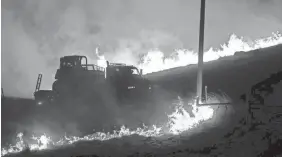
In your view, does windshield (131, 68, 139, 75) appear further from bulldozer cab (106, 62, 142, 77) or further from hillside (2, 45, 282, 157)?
hillside (2, 45, 282, 157)

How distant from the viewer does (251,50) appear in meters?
36.5

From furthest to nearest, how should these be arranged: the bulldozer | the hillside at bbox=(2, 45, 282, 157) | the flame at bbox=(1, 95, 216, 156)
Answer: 1. the bulldozer
2. the flame at bbox=(1, 95, 216, 156)
3. the hillside at bbox=(2, 45, 282, 157)

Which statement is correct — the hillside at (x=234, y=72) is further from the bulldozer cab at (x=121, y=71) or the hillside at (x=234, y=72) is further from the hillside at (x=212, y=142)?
the bulldozer cab at (x=121, y=71)

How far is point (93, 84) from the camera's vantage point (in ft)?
62.6

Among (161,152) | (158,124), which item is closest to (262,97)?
(158,124)

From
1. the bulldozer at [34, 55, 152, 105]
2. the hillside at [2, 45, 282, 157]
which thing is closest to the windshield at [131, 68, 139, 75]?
the bulldozer at [34, 55, 152, 105]

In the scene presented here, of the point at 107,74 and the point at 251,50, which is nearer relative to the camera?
the point at 107,74

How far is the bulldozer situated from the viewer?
18438mm

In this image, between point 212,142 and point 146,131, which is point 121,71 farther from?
point 212,142

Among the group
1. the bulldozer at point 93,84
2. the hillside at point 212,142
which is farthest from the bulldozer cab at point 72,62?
the hillside at point 212,142

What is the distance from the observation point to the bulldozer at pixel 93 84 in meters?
18.4

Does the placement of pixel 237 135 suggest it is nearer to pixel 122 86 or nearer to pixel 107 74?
pixel 122 86

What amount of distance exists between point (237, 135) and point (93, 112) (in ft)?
26.6

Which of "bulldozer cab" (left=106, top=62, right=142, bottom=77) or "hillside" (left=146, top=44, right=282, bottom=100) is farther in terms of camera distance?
"hillside" (left=146, top=44, right=282, bottom=100)
